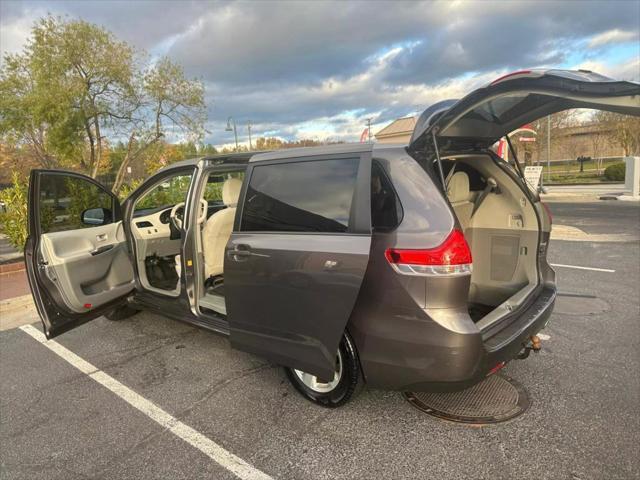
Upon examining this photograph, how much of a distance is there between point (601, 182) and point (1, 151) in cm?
3427

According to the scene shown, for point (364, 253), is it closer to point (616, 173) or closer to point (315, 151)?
point (315, 151)

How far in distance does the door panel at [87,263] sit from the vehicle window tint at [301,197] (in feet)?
5.77

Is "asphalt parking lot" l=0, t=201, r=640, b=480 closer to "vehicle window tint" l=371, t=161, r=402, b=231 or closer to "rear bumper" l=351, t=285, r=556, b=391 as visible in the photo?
"rear bumper" l=351, t=285, r=556, b=391

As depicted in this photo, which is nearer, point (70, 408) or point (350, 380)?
point (350, 380)

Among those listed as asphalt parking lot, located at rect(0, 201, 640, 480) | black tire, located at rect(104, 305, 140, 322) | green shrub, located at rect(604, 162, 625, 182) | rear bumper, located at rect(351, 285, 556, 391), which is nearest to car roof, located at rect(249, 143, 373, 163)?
rear bumper, located at rect(351, 285, 556, 391)

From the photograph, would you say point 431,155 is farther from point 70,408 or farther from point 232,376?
point 70,408

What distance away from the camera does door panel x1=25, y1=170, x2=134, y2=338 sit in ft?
11.2

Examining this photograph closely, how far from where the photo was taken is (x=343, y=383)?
2668 millimetres

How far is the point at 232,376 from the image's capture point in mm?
3359

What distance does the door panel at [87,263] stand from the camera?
11.5ft

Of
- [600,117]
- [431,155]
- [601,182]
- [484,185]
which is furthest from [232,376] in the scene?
[600,117]

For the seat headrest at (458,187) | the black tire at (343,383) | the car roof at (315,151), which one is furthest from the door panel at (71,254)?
the seat headrest at (458,187)

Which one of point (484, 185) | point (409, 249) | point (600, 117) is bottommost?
point (409, 249)

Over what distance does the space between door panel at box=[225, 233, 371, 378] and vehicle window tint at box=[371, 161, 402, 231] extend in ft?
0.41
